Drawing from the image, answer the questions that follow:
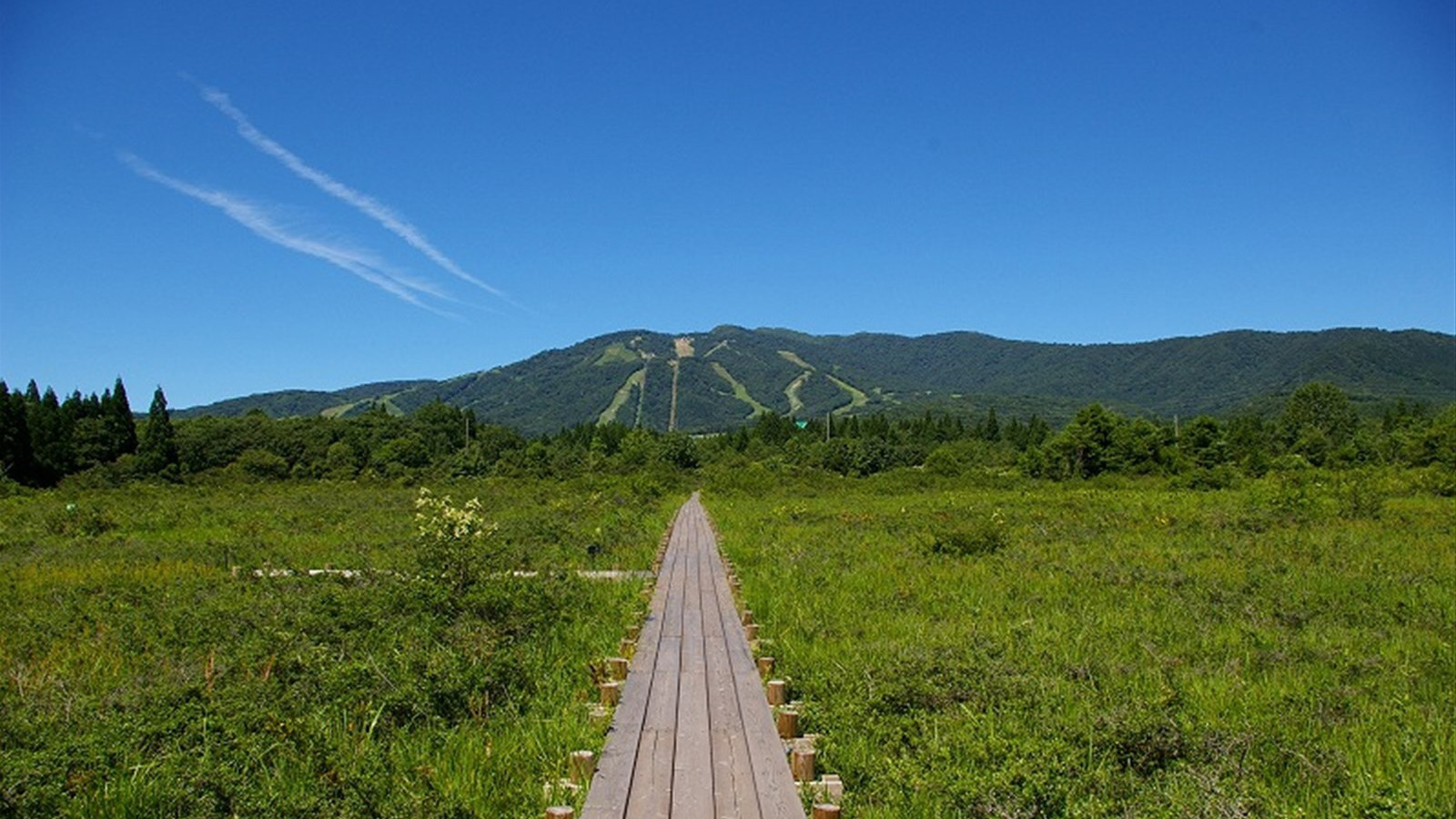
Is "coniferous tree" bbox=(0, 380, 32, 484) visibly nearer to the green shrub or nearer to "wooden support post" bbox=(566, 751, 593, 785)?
the green shrub

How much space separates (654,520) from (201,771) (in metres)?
23.6

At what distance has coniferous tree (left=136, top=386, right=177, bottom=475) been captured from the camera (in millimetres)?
61875

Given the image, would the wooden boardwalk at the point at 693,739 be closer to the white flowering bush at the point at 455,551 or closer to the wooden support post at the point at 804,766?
the wooden support post at the point at 804,766

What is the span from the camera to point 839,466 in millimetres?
75000

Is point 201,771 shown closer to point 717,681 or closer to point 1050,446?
point 717,681

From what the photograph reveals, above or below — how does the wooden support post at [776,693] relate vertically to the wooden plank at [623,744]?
above

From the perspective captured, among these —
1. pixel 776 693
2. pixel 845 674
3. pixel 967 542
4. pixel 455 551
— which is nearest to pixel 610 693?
pixel 776 693

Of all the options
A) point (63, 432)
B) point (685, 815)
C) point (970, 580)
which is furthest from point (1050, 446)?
point (63, 432)

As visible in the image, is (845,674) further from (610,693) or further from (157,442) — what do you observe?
(157,442)

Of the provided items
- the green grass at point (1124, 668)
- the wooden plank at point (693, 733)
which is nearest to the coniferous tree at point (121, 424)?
the green grass at point (1124, 668)

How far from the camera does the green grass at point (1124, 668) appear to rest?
559 cm

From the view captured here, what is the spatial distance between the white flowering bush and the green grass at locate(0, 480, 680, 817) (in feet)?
1.44

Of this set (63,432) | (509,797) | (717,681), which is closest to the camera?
(509,797)

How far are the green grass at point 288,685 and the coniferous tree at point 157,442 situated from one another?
49679mm
